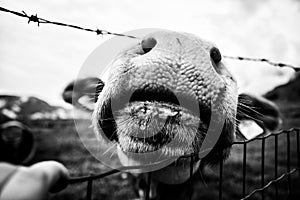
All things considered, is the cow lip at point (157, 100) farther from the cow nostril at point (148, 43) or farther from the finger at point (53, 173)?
the finger at point (53, 173)

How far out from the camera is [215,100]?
1.22 m

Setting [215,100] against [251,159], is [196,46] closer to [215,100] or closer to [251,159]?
[215,100]

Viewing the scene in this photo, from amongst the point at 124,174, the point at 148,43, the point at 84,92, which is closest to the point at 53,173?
the point at 148,43

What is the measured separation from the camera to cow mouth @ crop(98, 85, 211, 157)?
1132 millimetres

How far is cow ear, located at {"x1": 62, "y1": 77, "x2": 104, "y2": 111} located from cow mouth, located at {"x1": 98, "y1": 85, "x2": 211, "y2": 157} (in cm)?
40

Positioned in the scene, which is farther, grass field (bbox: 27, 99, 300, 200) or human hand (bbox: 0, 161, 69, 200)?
grass field (bbox: 27, 99, 300, 200)

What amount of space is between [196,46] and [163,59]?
184 millimetres

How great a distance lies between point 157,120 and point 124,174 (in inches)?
138

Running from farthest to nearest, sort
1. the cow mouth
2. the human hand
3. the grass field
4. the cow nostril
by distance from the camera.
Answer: the grass field → the cow nostril → the cow mouth → the human hand

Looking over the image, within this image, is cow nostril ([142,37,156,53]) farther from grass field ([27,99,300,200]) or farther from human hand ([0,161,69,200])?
grass field ([27,99,300,200])

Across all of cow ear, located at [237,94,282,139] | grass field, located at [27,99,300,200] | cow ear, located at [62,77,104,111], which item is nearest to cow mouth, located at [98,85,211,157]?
cow ear, located at [62,77,104,111]

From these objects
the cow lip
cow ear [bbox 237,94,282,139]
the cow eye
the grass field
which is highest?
the cow eye

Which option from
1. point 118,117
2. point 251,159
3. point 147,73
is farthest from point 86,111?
point 251,159

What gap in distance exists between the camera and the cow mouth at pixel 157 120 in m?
1.13
